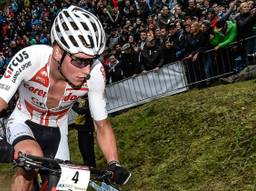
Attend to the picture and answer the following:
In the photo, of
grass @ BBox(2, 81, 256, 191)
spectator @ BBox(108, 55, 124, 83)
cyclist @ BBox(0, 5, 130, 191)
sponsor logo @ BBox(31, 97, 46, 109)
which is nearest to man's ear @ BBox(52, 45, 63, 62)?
cyclist @ BBox(0, 5, 130, 191)

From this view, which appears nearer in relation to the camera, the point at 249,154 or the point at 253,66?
the point at 249,154

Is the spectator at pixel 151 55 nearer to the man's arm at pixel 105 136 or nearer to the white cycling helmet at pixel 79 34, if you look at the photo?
the man's arm at pixel 105 136

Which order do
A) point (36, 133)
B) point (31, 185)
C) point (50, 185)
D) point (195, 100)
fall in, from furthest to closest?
point (195, 100), point (36, 133), point (31, 185), point (50, 185)

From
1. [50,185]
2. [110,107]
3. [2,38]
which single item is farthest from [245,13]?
[2,38]

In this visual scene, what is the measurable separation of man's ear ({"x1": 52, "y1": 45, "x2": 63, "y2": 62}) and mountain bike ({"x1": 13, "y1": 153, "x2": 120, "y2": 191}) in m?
0.98

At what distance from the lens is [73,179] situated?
3.70 m

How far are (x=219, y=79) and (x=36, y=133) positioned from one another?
789 cm

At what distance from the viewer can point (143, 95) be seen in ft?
44.7

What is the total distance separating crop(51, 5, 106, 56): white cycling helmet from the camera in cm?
418

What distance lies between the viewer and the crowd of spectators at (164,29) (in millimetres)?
11836

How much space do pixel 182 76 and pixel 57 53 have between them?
28.1ft

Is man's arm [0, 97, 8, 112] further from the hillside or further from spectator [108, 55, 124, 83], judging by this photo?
spectator [108, 55, 124, 83]

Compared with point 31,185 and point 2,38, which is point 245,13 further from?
point 2,38

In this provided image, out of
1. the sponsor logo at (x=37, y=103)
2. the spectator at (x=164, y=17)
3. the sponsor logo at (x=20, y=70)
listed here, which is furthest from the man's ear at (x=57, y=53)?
the spectator at (x=164, y=17)
